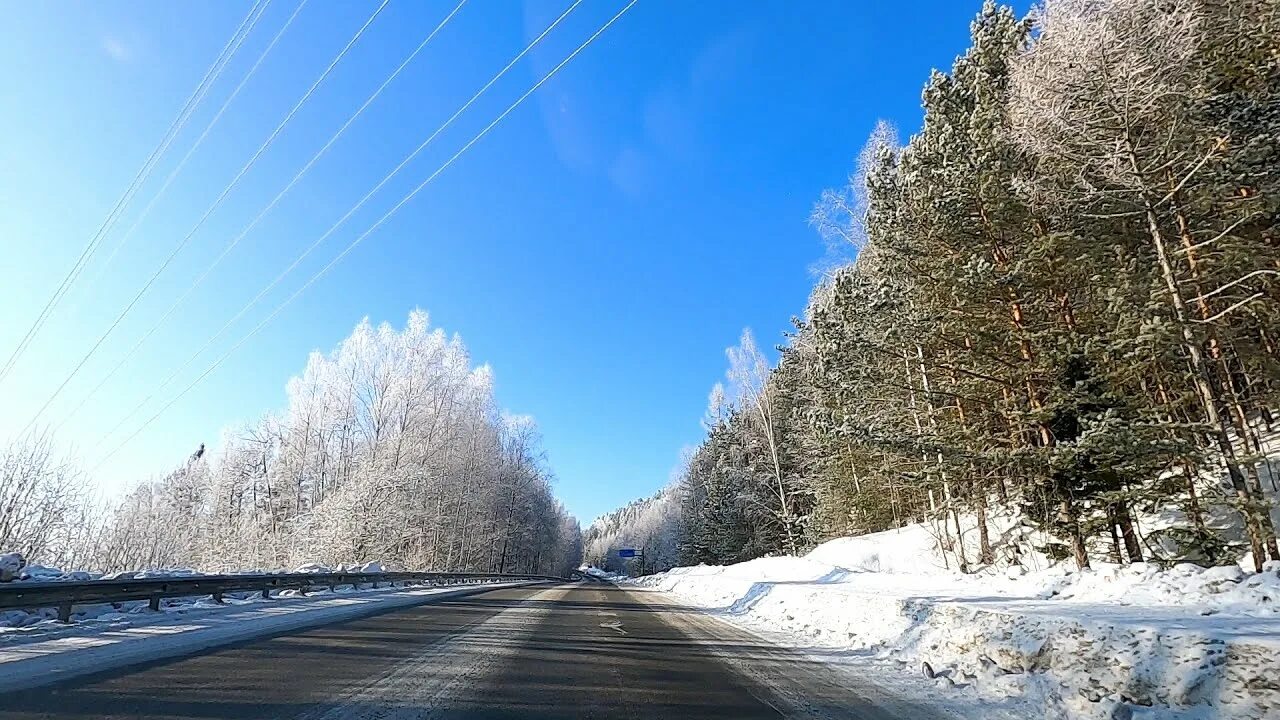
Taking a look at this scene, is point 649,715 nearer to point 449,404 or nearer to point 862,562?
point 862,562

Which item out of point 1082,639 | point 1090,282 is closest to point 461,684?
point 1082,639

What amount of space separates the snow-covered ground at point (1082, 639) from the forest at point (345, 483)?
26193 mm

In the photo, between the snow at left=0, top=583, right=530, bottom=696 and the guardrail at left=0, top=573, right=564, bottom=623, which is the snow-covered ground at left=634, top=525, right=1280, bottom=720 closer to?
the snow at left=0, top=583, right=530, bottom=696

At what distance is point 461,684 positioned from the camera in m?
5.42

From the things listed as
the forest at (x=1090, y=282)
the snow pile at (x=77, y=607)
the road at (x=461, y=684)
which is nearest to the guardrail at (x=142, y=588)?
the snow pile at (x=77, y=607)

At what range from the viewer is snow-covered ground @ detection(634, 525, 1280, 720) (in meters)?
4.11

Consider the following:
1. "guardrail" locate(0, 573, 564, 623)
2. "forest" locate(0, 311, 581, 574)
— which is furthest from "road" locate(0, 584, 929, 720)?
"forest" locate(0, 311, 581, 574)

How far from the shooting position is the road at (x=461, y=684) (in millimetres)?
4402

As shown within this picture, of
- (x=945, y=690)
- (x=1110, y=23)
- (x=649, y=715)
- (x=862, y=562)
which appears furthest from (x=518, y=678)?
(x=862, y=562)

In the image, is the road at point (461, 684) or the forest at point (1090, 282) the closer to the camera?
the road at point (461, 684)

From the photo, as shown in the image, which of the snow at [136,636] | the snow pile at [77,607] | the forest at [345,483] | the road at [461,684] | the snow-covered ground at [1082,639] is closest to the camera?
the snow-covered ground at [1082,639]

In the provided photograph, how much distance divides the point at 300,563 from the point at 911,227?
3368 cm

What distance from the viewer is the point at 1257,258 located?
10.1 meters

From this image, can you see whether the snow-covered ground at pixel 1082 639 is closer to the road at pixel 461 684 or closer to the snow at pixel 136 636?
the road at pixel 461 684
